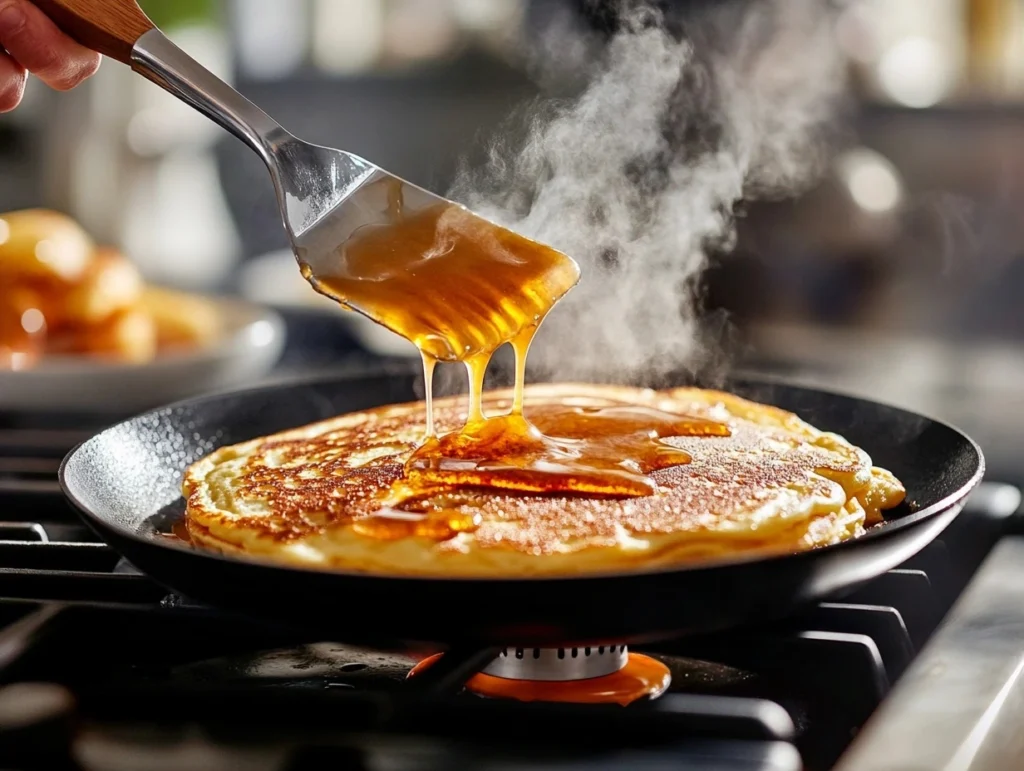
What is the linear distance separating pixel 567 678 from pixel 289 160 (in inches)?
26.1

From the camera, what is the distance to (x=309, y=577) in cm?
90

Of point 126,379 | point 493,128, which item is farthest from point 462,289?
point 493,128

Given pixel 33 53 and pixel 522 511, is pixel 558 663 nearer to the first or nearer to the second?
pixel 522 511

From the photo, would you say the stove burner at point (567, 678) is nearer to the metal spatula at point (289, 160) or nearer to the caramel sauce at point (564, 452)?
the caramel sauce at point (564, 452)

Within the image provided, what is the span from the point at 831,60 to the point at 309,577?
315cm

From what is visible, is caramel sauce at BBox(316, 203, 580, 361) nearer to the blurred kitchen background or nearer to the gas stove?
the gas stove

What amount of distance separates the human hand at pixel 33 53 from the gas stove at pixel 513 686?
0.54 metres

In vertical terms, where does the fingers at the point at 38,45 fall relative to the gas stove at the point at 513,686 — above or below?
above

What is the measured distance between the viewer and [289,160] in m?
1.39

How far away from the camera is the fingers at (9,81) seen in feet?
4.80

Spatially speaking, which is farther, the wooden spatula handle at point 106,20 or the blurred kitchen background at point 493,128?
the blurred kitchen background at point 493,128

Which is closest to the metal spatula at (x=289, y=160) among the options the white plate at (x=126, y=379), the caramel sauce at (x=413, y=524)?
the caramel sauce at (x=413, y=524)

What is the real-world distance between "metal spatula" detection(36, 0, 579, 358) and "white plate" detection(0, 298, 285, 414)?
0.88 m

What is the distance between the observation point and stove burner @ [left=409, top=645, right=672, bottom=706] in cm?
111
